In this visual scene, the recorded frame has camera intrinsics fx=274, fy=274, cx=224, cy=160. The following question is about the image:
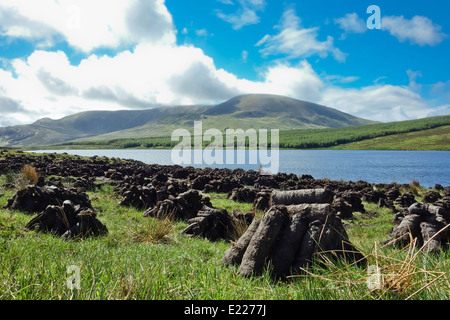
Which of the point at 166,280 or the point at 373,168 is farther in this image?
the point at 373,168

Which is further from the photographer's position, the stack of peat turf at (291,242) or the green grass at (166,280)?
the stack of peat turf at (291,242)

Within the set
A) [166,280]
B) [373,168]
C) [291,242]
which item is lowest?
[373,168]

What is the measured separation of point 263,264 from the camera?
6.03 m

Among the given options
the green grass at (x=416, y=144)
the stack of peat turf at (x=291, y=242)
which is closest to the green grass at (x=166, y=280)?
the stack of peat turf at (x=291, y=242)

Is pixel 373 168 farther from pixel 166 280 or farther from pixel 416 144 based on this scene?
pixel 416 144

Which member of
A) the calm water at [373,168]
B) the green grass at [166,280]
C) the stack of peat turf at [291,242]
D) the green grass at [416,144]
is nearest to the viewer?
the green grass at [166,280]

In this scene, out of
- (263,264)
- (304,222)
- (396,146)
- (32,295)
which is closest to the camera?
(32,295)

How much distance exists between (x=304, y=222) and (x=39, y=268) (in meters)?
5.40

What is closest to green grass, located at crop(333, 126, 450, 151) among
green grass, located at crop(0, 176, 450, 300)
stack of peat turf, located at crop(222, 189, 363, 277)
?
stack of peat turf, located at crop(222, 189, 363, 277)

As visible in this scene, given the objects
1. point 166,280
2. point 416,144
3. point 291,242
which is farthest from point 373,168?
point 416,144

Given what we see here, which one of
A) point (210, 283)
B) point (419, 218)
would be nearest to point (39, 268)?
Answer: point (210, 283)

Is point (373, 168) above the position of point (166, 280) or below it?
below

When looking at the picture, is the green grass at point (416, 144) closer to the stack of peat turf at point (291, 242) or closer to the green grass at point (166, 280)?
the stack of peat turf at point (291, 242)
